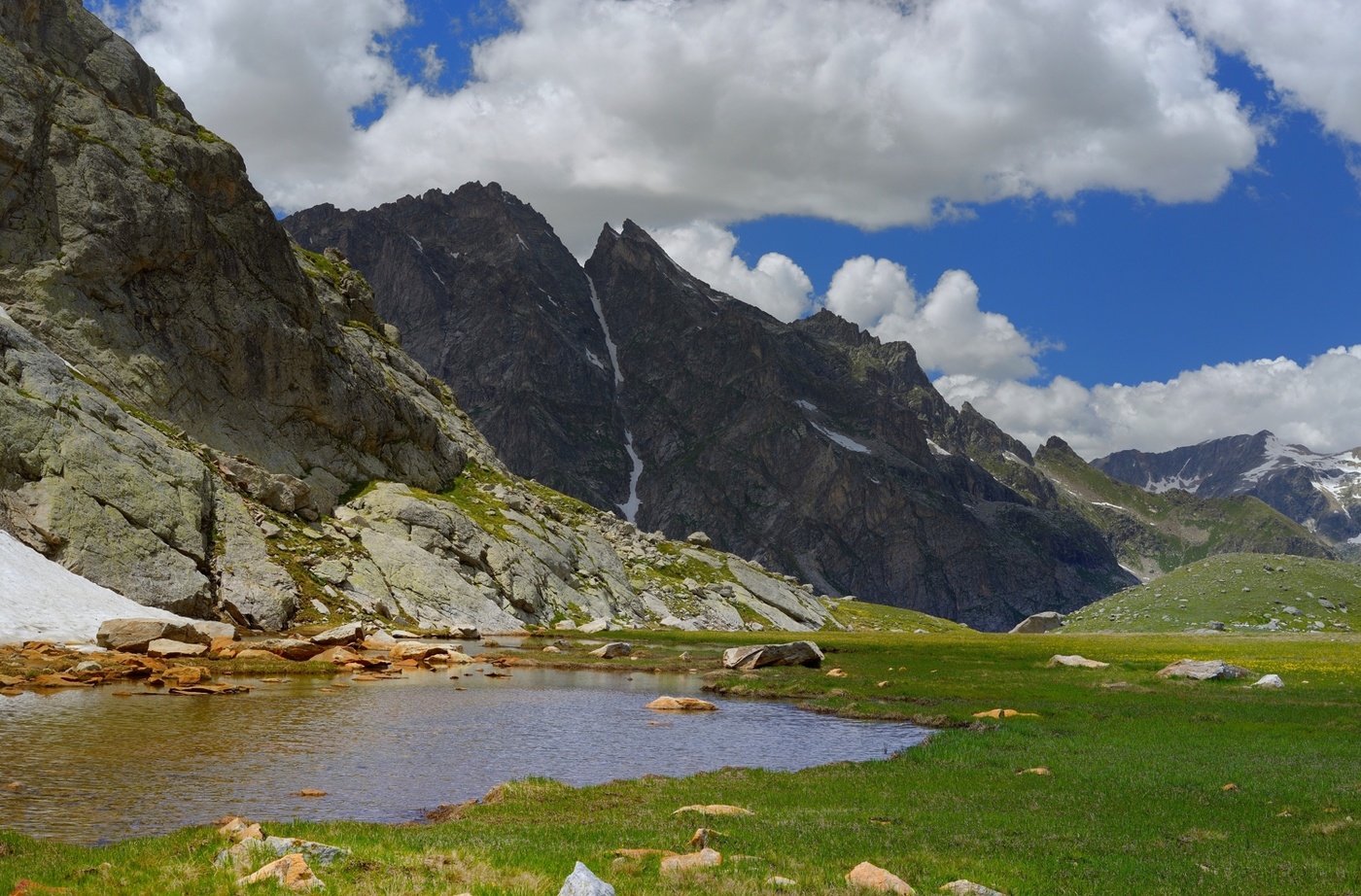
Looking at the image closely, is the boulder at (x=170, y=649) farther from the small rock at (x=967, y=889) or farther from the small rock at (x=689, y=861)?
the small rock at (x=967, y=889)

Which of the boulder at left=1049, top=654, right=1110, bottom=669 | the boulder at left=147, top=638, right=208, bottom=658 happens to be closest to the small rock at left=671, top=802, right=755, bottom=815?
the boulder at left=147, top=638, right=208, bottom=658

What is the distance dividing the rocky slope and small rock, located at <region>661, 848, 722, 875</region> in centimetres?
7191

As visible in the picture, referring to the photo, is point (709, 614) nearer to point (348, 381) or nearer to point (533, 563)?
point (533, 563)

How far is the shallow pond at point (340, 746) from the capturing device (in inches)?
916

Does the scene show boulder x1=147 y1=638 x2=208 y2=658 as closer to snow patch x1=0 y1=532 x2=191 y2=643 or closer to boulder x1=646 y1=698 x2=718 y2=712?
snow patch x1=0 y1=532 x2=191 y2=643

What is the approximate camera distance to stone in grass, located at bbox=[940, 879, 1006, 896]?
15566mm

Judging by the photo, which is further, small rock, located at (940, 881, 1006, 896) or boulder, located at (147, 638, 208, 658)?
boulder, located at (147, 638, 208, 658)

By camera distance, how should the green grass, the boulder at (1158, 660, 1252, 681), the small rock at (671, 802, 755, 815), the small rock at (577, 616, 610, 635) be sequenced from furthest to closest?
the small rock at (577, 616, 610, 635), the boulder at (1158, 660, 1252, 681), the small rock at (671, 802, 755, 815), the green grass

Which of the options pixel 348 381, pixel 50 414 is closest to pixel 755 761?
pixel 50 414

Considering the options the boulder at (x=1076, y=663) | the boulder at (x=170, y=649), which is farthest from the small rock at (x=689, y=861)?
the boulder at (x=1076, y=663)

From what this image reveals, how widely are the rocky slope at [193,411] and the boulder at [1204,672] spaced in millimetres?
76561

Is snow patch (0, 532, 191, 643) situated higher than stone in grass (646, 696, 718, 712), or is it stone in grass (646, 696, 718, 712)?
snow patch (0, 532, 191, 643)

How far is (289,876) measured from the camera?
14891 mm

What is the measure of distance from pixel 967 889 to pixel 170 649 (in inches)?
2118
